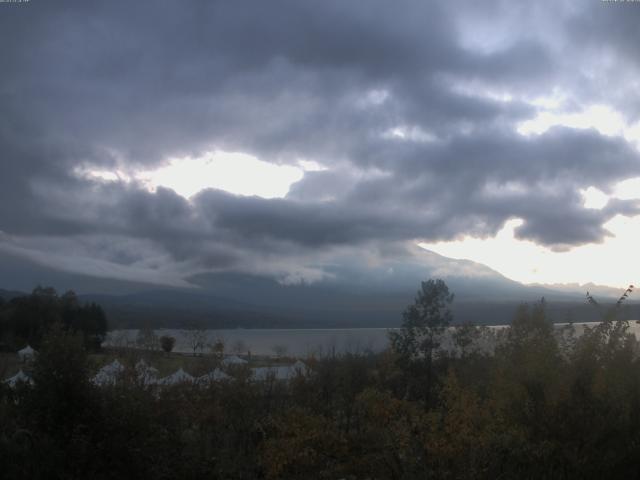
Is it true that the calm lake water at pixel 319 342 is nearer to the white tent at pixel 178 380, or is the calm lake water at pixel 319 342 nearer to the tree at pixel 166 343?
the tree at pixel 166 343

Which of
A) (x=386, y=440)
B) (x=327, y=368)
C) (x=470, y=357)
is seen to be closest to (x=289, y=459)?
(x=386, y=440)

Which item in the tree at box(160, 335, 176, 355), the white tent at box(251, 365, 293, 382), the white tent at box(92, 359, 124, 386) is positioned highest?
the white tent at box(92, 359, 124, 386)

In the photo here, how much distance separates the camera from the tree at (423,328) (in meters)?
27.7

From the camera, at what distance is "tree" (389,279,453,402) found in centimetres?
2770

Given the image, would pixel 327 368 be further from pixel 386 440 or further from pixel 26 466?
pixel 26 466

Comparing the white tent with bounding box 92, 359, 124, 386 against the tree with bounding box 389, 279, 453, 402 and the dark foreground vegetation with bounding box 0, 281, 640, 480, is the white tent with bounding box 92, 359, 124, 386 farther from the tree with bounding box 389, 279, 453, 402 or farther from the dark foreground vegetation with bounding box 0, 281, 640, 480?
the tree with bounding box 389, 279, 453, 402

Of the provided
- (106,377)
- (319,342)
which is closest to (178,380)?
(106,377)

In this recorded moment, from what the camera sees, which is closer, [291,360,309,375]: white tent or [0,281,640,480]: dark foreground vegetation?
[0,281,640,480]: dark foreground vegetation

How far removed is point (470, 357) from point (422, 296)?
3920 millimetres

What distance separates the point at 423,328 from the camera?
28031mm

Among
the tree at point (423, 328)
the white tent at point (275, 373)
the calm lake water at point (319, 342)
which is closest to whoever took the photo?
the white tent at point (275, 373)

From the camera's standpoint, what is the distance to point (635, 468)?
8.96m

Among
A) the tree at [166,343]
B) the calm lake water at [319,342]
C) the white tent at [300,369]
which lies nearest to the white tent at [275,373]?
the white tent at [300,369]

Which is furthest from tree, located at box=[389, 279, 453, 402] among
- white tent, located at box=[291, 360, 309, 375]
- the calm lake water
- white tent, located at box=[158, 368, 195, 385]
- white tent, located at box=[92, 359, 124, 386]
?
white tent, located at box=[92, 359, 124, 386]
